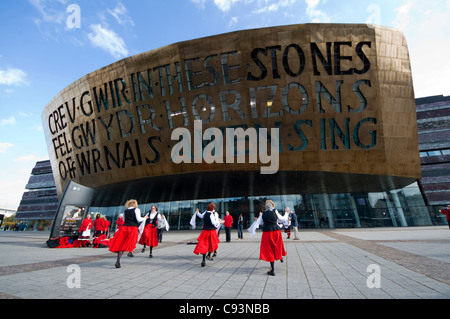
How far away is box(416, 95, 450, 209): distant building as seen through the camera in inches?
1252

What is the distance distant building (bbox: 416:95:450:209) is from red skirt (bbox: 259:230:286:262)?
36.1m

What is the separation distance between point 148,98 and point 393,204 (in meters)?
32.8

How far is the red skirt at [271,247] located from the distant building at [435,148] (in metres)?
36.1

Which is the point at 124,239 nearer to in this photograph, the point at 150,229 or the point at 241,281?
the point at 150,229

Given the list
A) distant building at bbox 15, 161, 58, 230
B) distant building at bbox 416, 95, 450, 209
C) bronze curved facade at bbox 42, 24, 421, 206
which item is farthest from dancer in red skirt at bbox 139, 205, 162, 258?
distant building at bbox 15, 161, 58, 230

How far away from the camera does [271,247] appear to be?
Result: 6.50 m

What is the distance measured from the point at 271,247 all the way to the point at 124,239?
4.80 meters

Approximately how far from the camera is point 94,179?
94.4 ft

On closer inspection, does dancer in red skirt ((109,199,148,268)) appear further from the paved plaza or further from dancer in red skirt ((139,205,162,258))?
dancer in red skirt ((139,205,162,258))

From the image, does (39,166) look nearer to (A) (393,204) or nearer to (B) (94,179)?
(B) (94,179)

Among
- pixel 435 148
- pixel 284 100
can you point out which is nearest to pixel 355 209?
pixel 435 148

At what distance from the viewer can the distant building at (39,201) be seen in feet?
183

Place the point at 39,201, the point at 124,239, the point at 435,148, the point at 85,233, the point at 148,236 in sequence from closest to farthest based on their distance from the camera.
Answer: the point at 124,239 < the point at 148,236 < the point at 85,233 < the point at 435,148 < the point at 39,201
